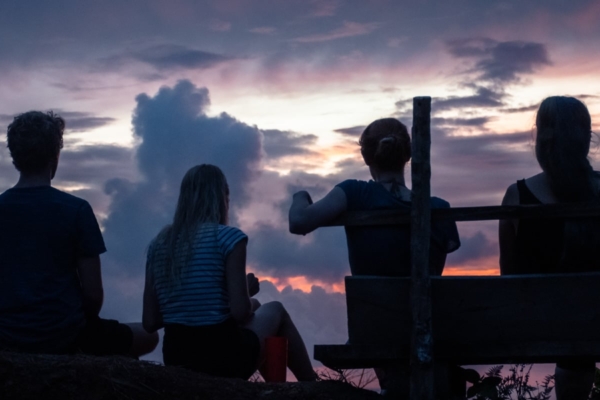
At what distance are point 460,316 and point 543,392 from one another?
1.31m

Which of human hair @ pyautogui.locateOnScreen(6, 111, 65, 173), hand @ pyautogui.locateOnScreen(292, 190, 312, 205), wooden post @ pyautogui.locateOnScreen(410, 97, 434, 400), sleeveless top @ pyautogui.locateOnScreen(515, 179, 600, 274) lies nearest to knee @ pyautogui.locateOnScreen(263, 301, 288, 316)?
hand @ pyautogui.locateOnScreen(292, 190, 312, 205)

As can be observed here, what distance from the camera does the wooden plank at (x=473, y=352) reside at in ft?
16.5

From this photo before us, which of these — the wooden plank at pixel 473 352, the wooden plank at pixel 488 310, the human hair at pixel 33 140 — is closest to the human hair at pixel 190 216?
the human hair at pixel 33 140

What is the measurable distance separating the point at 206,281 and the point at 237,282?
219 mm

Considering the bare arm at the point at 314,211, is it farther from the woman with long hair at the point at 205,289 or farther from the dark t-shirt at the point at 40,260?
the dark t-shirt at the point at 40,260

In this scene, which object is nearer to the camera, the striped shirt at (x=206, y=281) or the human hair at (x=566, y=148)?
the human hair at (x=566, y=148)

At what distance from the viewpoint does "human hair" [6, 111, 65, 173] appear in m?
5.85

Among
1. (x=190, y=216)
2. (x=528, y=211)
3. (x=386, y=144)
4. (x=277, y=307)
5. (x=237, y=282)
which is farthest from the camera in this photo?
(x=277, y=307)

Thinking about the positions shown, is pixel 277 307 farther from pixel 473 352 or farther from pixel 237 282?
pixel 473 352

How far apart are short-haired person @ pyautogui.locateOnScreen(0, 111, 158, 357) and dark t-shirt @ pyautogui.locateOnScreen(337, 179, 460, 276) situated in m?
1.80

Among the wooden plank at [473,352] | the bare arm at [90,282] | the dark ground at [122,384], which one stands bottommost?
the dark ground at [122,384]

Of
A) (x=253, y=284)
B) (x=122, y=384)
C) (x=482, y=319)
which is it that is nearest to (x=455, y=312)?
(x=482, y=319)

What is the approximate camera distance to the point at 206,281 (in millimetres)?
5719

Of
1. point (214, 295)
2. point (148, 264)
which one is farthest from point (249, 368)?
point (148, 264)
